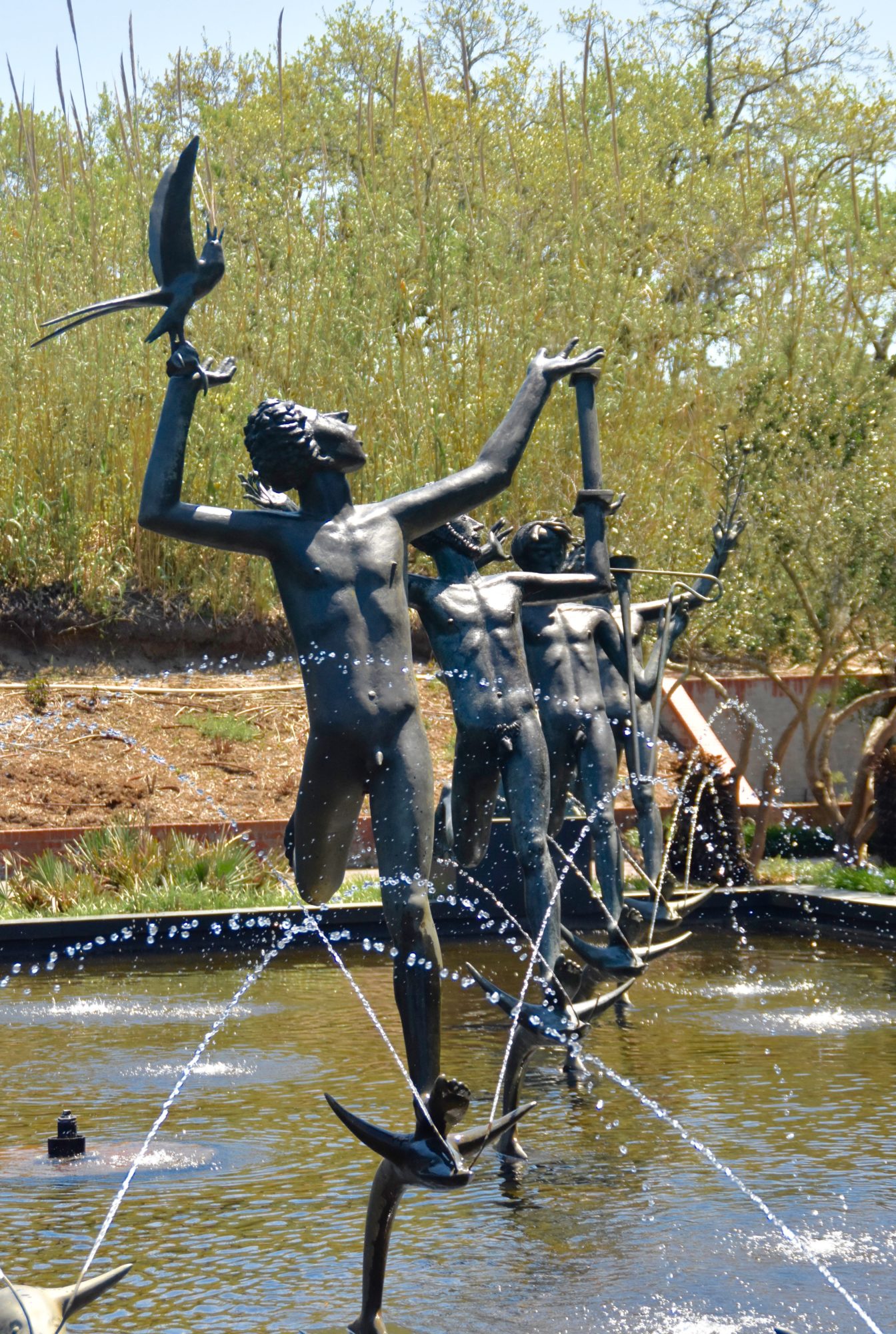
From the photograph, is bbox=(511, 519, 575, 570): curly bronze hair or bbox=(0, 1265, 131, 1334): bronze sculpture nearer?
bbox=(0, 1265, 131, 1334): bronze sculpture

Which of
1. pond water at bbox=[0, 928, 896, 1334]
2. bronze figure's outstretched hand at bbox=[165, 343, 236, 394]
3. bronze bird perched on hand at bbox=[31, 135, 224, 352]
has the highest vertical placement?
bronze bird perched on hand at bbox=[31, 135, 224, 352]

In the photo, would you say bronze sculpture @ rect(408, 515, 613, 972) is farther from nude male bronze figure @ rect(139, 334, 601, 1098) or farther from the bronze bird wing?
the bronze bird wing

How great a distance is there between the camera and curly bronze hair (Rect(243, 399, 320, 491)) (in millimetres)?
4031

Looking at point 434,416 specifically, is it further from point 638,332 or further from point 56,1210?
point 56,1210

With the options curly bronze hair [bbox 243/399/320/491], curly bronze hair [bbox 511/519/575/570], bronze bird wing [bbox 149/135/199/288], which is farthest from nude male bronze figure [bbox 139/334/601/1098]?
curly bronze hair [bbox 511/519/575/570]

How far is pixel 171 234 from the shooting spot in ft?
12.8

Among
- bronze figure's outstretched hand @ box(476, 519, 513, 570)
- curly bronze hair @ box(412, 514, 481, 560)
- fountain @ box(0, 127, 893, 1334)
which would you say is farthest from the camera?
bronze figure's outstretched hand @ box(476, 519, 513, 570)

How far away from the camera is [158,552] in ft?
51.6

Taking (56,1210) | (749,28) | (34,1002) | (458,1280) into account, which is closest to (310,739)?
(458,1280)

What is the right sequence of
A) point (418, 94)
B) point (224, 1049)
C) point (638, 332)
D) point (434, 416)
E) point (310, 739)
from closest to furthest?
point (310, 739) → point (224, 1049) → point (434, 416) → point (638, 332) → point (418, 94)

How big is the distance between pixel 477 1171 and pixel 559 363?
2.19 metres

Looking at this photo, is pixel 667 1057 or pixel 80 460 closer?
pixel 667 1057

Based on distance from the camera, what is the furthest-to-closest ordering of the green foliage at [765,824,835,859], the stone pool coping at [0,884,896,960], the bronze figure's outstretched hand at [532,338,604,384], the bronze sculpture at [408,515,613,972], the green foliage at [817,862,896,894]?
the green foliage at [765,824,835,859] → the green foliage at [817,862,896,894] → the stone pool coping at [0,884,896,960] → the bronze sculpture at [408,515,613,972] → the bronze figure's outstretched hand at [532,338,604,384]

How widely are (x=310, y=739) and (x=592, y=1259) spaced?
1319mm
